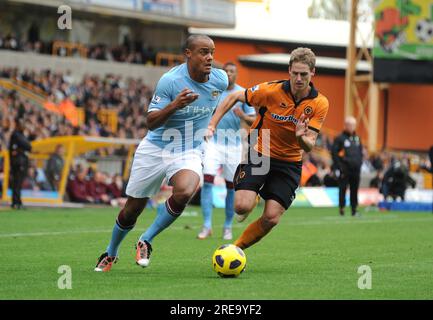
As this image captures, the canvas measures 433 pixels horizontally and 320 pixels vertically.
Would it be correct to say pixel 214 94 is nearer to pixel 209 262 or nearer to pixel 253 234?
pixel 253 234

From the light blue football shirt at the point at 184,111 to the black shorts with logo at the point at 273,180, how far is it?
0.59 m

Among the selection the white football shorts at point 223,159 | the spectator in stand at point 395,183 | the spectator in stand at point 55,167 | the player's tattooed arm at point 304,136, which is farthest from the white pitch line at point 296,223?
the spectator in stand at point 395,183

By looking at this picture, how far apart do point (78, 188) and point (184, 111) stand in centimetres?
1649

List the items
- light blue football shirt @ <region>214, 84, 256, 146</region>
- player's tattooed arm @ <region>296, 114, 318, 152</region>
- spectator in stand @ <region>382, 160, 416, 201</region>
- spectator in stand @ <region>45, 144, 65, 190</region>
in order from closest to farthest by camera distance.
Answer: player's tattooed arm @ <region>296, 114, 318, 152</region> < light blue football shirt @ <region>214, 84, 256, 146</region> < spectator in stand @ <region>45, 144, 65, 190</region> < spectator in stand @ <region>382, 160, 416, 201</region>

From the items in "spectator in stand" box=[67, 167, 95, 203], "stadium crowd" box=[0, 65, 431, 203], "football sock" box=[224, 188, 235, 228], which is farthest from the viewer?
"stadium crowd" box=[0, 65, 431, 203]

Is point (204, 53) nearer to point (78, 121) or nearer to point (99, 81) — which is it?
point (78, 121)

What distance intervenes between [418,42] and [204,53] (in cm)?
2890

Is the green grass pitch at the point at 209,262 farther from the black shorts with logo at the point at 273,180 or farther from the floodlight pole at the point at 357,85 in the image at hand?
the floodlight pole at the point at 357,85

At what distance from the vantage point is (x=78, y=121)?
33406 mm

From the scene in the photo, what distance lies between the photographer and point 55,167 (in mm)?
25203

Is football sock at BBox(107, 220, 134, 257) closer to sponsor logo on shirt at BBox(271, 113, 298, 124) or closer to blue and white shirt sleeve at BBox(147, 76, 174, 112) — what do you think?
blue and white shirt sleeve at BBox(147, 76, 174, 112)

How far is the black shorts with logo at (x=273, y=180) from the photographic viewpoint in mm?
10555

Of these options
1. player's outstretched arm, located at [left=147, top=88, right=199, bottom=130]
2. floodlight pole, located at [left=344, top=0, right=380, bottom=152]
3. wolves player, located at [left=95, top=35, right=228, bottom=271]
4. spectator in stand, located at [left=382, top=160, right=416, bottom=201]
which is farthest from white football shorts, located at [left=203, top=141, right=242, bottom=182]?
floodlight pole, located at [left=344, top=0, right=380, bottom=152]

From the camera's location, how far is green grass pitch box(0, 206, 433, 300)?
858cm
